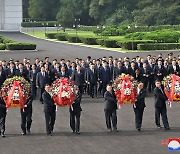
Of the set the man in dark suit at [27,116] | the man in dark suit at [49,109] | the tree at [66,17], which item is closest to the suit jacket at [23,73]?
the man in dark suit at [27,116]

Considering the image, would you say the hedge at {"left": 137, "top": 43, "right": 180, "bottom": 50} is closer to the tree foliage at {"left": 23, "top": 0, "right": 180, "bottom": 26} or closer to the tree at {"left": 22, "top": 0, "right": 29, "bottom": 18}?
the tree foliage at {"left": 23, "top": 0, "right": 180, "bottom": 26}

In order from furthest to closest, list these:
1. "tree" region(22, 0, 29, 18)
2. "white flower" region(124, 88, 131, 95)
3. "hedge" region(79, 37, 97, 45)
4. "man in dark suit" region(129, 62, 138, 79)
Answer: "tree" region(22, 0, 29, 18), "hedge" region(79, 37, 97, 45), "man in dark suit" region(129, 62, 138, 79), "white flower" region(124, 88, 131, 95)

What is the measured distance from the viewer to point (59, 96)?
17.8 m

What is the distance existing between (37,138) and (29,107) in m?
1.32

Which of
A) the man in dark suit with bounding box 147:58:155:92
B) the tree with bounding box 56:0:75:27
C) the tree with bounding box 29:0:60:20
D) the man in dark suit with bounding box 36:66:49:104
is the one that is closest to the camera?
the man in dark suit with bounding box 36:66:49:104

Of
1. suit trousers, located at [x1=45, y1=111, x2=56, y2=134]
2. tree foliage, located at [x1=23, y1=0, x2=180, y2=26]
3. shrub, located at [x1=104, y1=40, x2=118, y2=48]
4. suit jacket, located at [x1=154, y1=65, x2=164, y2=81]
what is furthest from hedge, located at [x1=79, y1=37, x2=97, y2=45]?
suit trousers, located at [x1=45, y1=111, x2=56, y2=134]

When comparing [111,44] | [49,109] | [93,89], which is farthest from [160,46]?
[49,109]

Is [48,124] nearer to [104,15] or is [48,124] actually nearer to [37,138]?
[37,138]

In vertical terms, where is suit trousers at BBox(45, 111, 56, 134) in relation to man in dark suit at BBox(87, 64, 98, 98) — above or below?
below

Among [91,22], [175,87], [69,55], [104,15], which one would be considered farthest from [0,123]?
[91,22]

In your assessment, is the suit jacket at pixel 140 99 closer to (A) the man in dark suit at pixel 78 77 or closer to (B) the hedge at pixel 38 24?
(A) the man in dark suit at pixel 78 77

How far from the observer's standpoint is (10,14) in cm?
10325

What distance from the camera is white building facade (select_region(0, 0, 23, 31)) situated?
102 metres

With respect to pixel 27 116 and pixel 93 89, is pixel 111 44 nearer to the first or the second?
pixel 93 89
